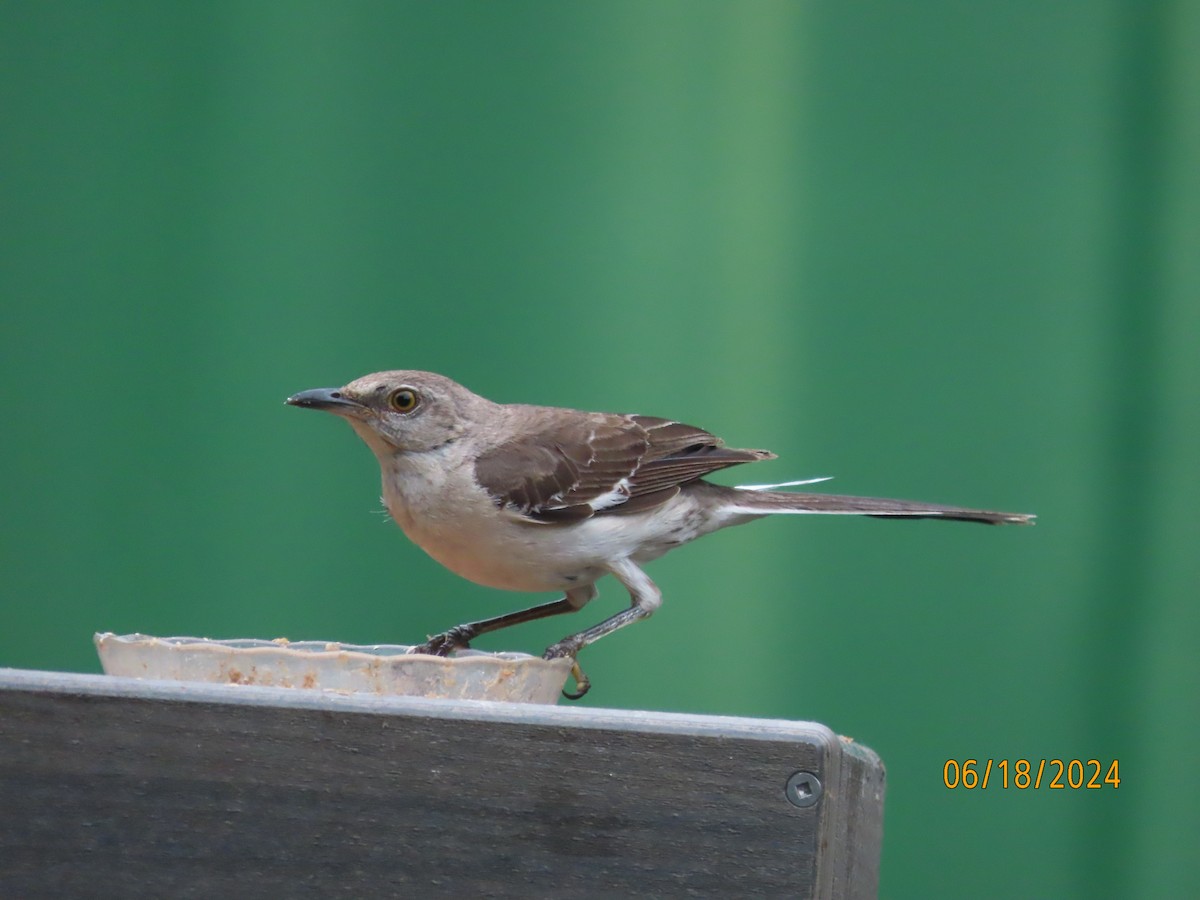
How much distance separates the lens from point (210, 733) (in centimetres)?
120

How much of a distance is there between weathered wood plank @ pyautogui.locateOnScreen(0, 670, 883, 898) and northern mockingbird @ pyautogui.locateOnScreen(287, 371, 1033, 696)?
0.86 metres

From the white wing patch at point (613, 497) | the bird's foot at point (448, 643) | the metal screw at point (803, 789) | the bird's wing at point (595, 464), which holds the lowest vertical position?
the bird's foot at point (448, 643)

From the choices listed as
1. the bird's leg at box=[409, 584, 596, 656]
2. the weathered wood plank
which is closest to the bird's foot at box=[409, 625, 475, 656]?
the bird's leg at box=[409, 584, 596, 656]

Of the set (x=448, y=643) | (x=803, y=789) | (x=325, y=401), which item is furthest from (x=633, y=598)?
(x=803, y=789)

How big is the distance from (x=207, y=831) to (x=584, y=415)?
1481 millimetres

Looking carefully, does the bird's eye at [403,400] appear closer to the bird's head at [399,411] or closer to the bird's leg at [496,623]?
the bird's head at [399,411]

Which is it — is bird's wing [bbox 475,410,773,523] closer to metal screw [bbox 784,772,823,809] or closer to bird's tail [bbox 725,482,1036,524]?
bird's tail [bbox 725,482,1036,524]

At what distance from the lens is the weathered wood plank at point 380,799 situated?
1.18 m

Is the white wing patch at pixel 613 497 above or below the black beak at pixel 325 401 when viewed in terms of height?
below

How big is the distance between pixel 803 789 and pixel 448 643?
1033 mm

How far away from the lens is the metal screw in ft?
3.89
